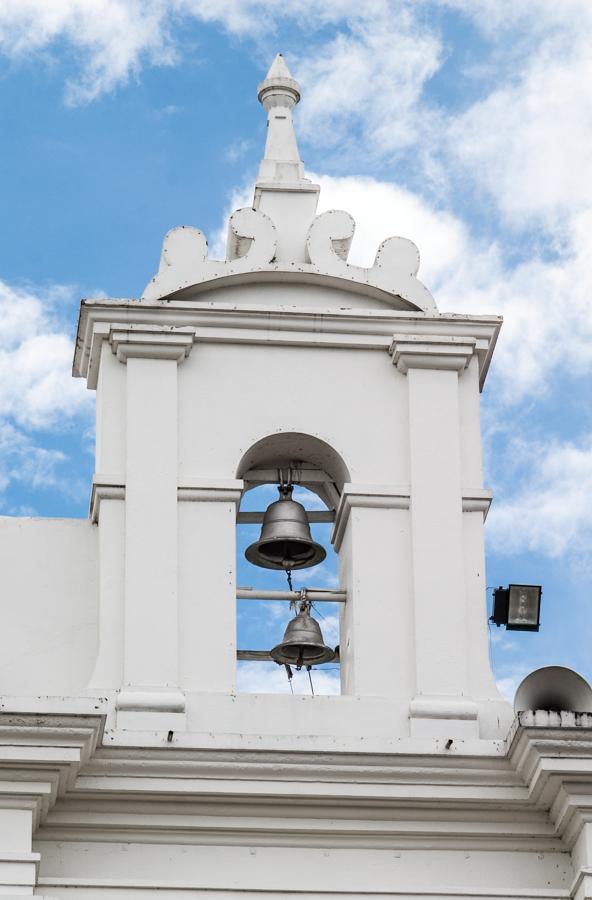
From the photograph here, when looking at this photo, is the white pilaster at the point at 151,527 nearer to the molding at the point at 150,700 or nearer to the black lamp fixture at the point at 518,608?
the molding at the point at 150,700

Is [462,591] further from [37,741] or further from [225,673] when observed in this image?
[37,741]

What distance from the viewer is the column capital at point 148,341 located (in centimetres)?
1822

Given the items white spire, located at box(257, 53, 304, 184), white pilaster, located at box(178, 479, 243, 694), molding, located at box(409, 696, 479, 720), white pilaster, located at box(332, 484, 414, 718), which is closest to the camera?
molding, located at box(409, 696, 479, 720)

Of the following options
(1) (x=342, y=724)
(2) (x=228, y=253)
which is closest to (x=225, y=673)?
(1) (x=342, y=724)

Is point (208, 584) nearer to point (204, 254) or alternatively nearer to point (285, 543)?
point (285, 543)

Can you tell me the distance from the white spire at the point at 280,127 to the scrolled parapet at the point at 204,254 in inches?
25.8

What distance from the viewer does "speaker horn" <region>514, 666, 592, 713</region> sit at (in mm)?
16844

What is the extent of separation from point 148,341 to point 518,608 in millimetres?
3072

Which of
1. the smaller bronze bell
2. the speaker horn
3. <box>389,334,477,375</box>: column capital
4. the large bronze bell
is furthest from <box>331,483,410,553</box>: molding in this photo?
the speaker horn

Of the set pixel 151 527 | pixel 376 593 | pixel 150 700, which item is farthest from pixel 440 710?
pixel 151 527

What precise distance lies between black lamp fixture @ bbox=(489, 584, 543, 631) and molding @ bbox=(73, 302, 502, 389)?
1.83m

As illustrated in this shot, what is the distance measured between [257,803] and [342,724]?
2.66ft

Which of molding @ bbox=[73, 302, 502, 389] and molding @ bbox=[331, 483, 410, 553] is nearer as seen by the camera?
molding @ bbox=[331, 483, 410, 553]

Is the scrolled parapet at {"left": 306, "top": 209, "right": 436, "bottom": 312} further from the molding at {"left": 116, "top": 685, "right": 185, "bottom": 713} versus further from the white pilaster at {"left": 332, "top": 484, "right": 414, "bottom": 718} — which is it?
the molding at {"left": 116, "top": 685, "right": 185, "bottom": 713}
